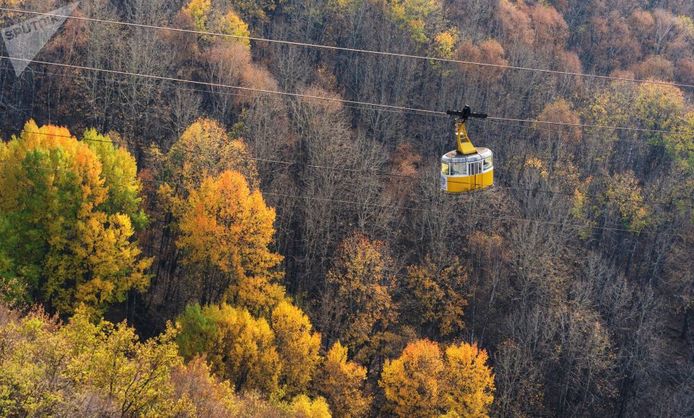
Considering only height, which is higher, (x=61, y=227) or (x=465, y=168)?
(x=465, y=168)

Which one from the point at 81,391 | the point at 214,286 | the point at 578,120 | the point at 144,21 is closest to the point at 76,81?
the point at 144,21

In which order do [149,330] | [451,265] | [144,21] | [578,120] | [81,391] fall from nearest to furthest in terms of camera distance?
[81,391] < [149,330] < [451,265] < [144,21] < [578,120]

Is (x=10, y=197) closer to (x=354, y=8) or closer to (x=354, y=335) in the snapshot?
(x=354, y=335)

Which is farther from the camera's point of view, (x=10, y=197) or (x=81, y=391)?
(x=10, y=197)

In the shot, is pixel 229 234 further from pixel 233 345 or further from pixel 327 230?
pixel 327 230

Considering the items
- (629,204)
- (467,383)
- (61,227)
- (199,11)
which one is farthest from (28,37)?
(629,204)

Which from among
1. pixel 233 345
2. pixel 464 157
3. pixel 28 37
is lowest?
pixel 233 345
